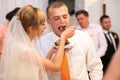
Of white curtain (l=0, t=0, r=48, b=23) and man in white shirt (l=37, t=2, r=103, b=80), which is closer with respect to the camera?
man in white shirt (l=37, t=2, r=103, b=80)

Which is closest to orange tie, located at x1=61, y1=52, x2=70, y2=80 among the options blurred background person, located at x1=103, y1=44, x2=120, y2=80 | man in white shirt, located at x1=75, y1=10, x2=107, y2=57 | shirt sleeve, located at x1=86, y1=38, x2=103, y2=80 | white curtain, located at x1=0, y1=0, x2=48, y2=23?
shirt sleeve, located at x1=86, y1=38, x2=103, y2=80

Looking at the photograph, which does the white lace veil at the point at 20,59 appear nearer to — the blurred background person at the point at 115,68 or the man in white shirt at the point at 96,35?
the blurred background person at the point at 115,68

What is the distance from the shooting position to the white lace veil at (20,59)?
6.48 feet

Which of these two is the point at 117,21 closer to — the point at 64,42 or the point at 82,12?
the point at 82,12

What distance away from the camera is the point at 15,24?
6.70 feet

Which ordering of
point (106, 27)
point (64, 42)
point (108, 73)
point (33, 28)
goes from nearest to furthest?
point (108, 73) < point (33, 28) < point (64, 42) < point (106, 27)

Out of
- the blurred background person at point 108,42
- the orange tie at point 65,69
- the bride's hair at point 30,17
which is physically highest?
the bride's hair at point 30,17

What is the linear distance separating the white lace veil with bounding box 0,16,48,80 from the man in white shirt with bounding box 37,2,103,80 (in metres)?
0.19

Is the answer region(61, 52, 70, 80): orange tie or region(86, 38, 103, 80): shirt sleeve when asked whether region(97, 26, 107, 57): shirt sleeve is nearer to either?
region(86, 38, 103, 80): shirt sleeve

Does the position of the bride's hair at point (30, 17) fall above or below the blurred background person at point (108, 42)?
above

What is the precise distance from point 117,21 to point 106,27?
617 mm

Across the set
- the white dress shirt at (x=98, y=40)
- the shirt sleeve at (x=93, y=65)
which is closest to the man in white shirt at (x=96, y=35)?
the white dress shirt at (x=98, y=40)

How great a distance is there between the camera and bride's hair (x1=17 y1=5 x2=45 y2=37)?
198 centimetres

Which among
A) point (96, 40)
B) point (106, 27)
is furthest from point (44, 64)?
point (106, 27)
